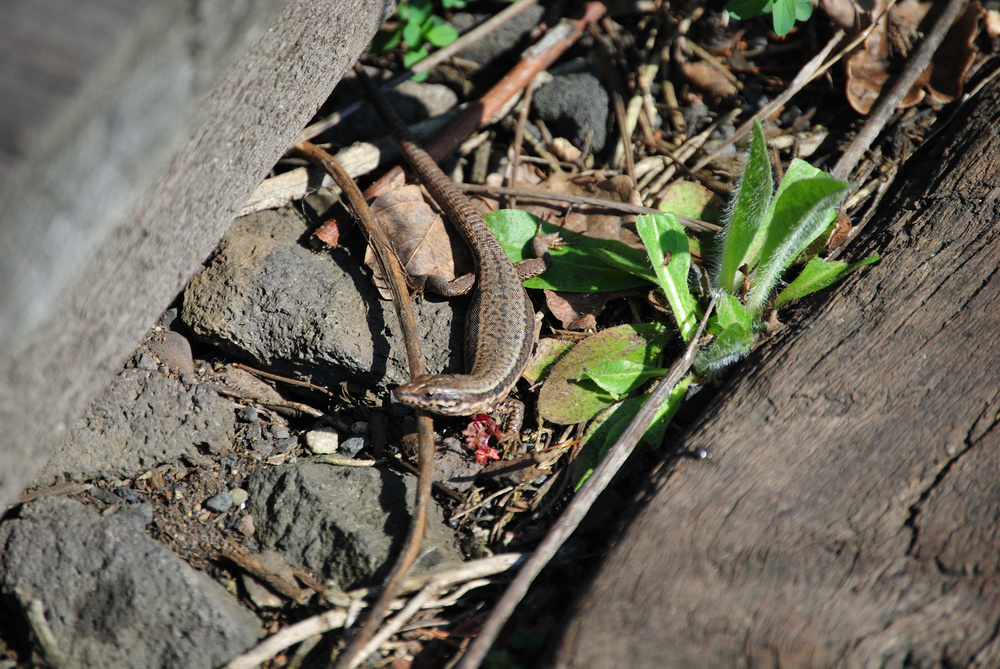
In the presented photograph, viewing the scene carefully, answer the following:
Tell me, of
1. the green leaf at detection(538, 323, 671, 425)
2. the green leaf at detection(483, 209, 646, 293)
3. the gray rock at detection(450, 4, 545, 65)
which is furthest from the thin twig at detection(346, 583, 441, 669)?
the gray rock at detection(450, 4, 545, 65)

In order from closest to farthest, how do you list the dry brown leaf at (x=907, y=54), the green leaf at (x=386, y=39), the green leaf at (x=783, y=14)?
the green leaf at (x=783, y=14)
the dry brown leaf at (x=907, y=54)
the green leaf at (x=386, y=39)

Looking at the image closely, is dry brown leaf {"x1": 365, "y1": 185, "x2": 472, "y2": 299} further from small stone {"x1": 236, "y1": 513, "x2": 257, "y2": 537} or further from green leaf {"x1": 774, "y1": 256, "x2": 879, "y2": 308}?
green leaf {"x1": 774, "y1": 256, "x2": 879, "y2": 308}

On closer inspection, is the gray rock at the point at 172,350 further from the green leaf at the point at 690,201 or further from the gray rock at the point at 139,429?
the green leaf at the point at 690,201

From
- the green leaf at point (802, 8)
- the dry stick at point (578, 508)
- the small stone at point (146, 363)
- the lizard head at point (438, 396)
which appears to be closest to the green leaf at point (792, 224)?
the dry stick at point (578, 508)

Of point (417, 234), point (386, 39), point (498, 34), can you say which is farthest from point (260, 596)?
point (498, 34)

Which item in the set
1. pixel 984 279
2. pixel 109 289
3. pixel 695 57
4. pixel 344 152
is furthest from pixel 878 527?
pixel 695 57

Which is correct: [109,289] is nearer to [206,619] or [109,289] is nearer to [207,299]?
[206,619]

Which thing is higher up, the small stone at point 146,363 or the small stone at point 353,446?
the small stone at point 146,363
